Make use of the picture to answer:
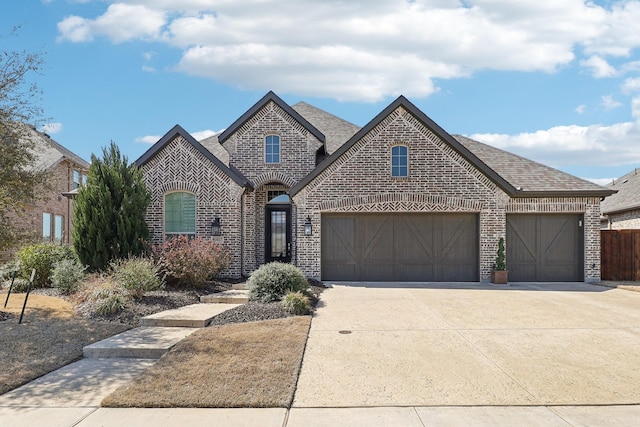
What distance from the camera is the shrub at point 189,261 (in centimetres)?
1235

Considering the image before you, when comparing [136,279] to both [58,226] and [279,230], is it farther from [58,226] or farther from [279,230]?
[58,226]

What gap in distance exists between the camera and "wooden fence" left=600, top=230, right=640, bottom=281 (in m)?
16.6

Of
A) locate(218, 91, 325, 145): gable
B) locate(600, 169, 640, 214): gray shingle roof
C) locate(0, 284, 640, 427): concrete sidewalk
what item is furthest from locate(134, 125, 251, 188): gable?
locate(600, 169, 640, 214): gray shingle roof

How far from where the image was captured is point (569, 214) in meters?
15.7

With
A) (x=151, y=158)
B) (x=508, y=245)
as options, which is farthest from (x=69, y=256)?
(x=508, y=245)

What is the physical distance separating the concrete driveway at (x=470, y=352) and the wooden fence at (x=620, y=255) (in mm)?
5618

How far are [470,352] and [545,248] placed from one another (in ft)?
34.2

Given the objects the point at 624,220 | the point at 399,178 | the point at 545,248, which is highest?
the point at 399,178

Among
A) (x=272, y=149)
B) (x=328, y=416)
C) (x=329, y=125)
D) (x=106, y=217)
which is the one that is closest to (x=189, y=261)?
(x=106, y=217)

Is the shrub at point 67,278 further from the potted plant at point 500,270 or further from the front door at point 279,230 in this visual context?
the potted plant at point 500,270

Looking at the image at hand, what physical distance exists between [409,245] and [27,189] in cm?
1077

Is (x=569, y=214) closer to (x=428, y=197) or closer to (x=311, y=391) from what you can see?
(x=428, y=197)

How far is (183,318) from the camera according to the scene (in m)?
8.88

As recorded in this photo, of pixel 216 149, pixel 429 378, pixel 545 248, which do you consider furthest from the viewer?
pixel 216 149
